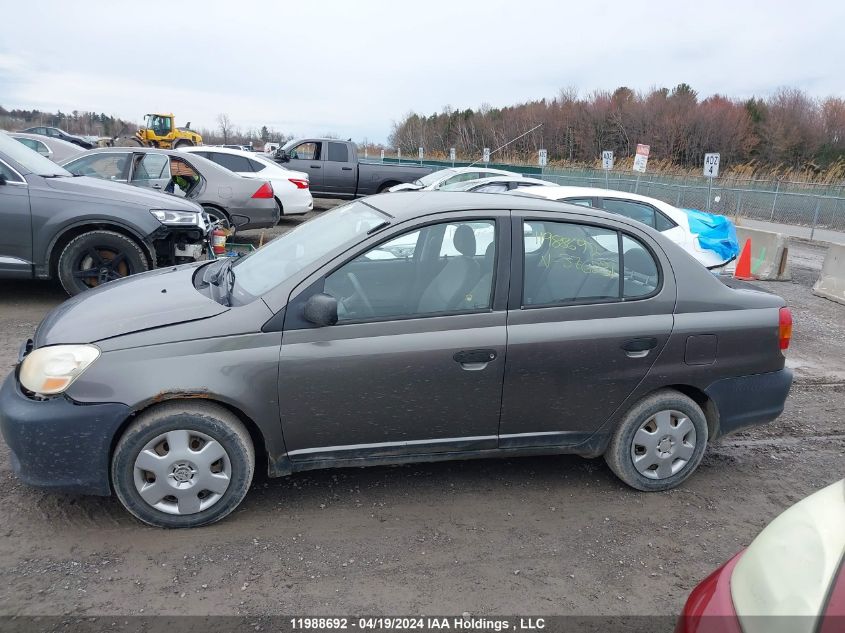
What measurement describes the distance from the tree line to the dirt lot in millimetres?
45448

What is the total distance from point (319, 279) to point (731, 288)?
2559 millimetres

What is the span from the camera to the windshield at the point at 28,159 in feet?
22.1

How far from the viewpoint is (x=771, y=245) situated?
11.6 meters

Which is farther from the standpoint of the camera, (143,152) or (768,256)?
(768,256)

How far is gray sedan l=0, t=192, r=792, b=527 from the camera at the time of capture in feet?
10.4

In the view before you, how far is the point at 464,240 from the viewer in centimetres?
368

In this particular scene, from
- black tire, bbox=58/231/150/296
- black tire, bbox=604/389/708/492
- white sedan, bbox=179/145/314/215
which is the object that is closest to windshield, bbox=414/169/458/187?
white sedan, bbox=179/145/314/215

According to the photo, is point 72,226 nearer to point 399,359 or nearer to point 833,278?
point 399,359

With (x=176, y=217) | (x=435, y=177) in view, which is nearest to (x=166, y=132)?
(x=435, y=177)

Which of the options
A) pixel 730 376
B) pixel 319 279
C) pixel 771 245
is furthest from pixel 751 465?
pixel 771 245

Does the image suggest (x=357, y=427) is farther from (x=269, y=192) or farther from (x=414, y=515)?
(x=269, y=192)

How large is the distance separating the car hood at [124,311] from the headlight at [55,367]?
59 millimetres

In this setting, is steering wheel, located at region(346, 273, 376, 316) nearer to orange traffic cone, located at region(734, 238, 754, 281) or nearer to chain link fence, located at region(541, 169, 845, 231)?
orange traffic cone, located at region(734, 238, 754, 281)

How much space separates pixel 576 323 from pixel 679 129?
5180cm
